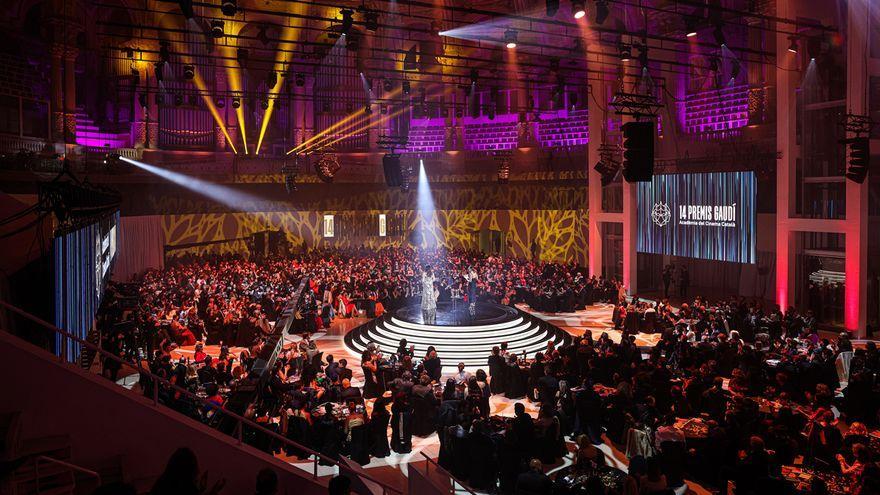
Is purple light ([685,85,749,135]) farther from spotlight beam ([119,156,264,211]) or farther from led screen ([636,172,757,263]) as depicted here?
spotlight beam ([119,156,264,211])

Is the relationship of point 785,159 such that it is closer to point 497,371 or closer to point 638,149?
point 638,149

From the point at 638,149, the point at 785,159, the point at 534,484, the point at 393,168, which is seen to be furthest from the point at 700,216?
the point at 534,484

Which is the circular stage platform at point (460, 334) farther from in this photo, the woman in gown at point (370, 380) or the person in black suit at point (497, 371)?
the woman in gown at point (370, 380)

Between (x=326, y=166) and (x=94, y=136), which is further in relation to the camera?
(x=326, y=166)

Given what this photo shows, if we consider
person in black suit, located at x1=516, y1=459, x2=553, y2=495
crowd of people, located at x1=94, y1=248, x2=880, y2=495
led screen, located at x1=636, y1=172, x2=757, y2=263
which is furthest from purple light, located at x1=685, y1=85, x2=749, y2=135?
person in black suit, located at x1=516, y1=459, x2=553, y2=495

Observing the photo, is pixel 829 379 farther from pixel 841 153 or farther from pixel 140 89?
pixel 140 89

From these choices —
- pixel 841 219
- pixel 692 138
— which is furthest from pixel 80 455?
pixel 692 138

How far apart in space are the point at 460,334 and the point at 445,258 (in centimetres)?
1101

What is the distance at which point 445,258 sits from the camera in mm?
26141

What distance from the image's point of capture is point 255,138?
1035 inches

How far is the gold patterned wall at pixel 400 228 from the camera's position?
2516cm

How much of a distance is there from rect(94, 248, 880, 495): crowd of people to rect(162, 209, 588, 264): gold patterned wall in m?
10.3

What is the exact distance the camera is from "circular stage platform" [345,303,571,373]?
1449cm

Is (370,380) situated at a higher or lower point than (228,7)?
lower
